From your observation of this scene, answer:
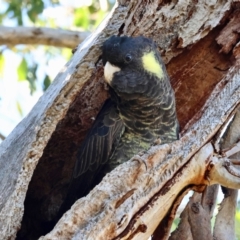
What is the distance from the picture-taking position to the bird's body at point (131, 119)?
219 cm

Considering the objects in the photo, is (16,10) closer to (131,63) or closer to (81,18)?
(81,18)

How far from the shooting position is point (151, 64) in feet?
7.17

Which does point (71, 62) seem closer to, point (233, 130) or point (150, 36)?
point (150, 36)

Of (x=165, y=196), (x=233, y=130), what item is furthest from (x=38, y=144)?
(x=233, y=130)

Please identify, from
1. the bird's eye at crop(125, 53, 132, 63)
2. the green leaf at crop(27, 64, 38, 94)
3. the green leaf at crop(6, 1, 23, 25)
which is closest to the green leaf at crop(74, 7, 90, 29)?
the green leaf at crop(6, 1, 23, 25)

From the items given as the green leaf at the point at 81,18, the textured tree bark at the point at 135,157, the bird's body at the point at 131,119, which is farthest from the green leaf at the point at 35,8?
the bird's body at the point at 131,119

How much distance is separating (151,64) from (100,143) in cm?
42

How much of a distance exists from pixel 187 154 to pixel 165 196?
181 mm

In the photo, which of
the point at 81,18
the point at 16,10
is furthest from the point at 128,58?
the point at 81,18

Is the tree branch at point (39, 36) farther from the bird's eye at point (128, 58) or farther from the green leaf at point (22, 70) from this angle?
the bird's eye at point (128, 58)

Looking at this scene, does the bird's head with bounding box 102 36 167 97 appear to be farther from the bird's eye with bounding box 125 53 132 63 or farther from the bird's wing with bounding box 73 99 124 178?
the bird's wing with bounding box 73 99 124 178

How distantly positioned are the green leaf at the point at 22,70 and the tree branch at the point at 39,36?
0.47 metres

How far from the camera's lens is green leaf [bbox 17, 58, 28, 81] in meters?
4.34

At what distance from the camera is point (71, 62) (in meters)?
2.19
